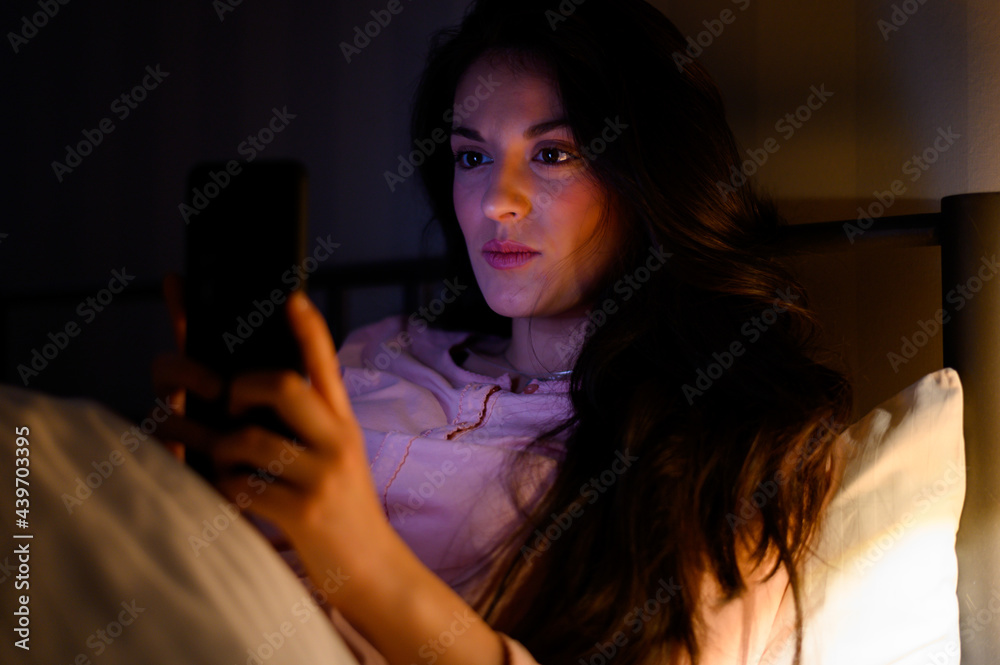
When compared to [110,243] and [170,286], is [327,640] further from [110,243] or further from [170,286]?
[110,243]

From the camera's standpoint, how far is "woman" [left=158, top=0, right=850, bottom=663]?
21.6 inches

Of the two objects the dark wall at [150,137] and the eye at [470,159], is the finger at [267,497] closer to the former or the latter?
the eye at [470,159]

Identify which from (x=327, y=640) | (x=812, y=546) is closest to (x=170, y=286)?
(x=327, y=640)

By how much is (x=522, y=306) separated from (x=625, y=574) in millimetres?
354

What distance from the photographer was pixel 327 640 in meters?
0.50

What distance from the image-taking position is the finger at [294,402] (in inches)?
→ 19.1

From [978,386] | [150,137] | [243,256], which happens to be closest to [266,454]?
[243,256]

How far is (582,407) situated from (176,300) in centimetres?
43

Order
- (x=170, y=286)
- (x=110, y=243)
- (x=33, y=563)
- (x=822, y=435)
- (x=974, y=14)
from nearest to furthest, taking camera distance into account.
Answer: (x=33, y=563), (x=170, y=286), (x=822, y=435), (x=974, y=14), (x=110, y=243)

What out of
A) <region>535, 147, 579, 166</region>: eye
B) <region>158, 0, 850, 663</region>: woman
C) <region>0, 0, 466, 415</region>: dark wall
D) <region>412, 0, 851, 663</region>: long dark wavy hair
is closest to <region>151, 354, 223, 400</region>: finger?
<region>158, 0, 850, 663</region>: woman

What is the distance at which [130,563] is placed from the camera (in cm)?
44

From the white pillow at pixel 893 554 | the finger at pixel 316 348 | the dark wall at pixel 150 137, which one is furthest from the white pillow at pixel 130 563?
the dark wall at pixel 150 137

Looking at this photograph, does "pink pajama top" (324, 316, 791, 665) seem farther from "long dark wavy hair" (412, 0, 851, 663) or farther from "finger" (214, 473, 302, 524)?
"finger" (214, 473, 302, 524)

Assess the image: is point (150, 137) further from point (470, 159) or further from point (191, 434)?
point (191, 434)
